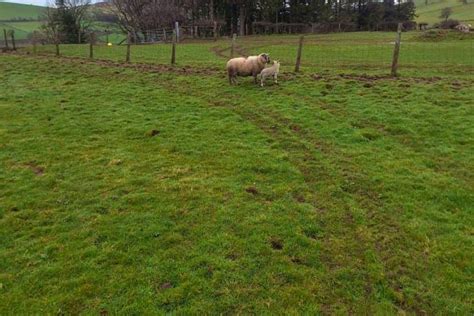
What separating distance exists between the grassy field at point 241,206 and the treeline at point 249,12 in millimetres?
47493

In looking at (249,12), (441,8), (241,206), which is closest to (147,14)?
(249,12)

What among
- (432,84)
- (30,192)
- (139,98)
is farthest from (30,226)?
(432,84)

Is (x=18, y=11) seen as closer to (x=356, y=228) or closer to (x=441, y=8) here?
(x=441, y=8)

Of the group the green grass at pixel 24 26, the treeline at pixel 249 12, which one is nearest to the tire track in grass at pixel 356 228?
the treeline at pixel 249 12

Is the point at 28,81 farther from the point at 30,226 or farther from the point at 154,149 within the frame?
the point at 30,226

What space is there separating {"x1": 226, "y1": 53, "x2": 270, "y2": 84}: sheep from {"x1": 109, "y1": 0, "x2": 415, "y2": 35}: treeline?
1713 inches

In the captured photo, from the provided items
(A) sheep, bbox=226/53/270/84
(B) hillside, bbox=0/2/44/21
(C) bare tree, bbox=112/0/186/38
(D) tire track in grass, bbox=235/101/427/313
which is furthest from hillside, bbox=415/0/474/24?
(B) hillside, bbox=0/2/44/21

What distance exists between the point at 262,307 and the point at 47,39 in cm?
6082

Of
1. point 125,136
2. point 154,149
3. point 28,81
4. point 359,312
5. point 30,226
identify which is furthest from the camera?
point 28,81

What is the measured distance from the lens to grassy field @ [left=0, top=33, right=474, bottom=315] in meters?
5.50

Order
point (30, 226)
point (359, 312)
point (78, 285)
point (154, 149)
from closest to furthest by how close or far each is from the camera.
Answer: point (359, 312), point (78, 285), point (30, 226), point (154, 149)

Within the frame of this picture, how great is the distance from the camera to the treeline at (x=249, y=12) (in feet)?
193

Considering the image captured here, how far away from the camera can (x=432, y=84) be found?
54.4ft

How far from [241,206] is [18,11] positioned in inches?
5749
